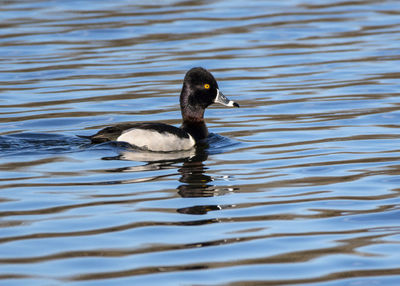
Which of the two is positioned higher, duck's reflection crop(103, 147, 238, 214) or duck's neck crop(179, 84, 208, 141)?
duck's neck crop(179, 84, 208, 141)

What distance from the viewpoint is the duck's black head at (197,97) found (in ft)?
39.4

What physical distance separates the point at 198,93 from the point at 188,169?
2.30 metres

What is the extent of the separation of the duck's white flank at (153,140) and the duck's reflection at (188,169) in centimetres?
11

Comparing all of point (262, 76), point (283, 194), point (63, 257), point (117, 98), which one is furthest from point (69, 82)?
point (63, 257)

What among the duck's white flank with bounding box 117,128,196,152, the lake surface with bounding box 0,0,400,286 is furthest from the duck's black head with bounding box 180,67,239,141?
the duck's white flank with bounding box 117,128,196,152

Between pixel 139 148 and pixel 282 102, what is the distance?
3.67 meters

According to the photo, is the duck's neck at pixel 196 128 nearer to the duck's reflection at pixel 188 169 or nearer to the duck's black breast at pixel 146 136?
the duck's reflection at pixel 188 169

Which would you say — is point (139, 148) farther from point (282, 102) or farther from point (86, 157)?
point (282, 102)

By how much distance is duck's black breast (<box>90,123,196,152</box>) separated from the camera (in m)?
10.9

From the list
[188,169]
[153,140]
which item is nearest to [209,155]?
[153,140]

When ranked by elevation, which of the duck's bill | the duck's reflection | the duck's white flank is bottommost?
the duck's reflection

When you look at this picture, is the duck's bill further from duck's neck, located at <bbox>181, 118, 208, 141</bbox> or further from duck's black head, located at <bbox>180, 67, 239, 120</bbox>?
duck's neck, located at <bbox>181, 118, 208, 141</bbox>

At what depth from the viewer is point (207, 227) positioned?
Result: 24.8 feet

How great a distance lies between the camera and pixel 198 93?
1216 centimetres
